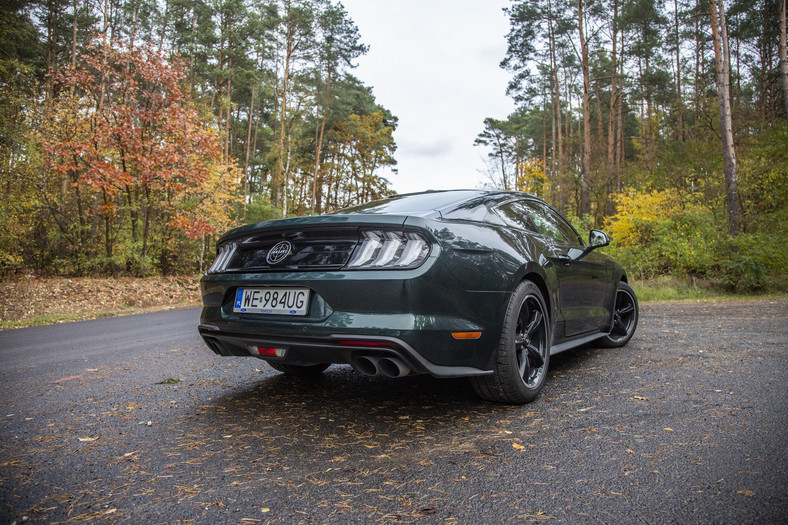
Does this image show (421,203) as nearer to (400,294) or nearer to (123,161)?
(400,294)

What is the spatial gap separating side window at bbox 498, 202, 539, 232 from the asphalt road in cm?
114

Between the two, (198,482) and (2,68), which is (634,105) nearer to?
(2,68)

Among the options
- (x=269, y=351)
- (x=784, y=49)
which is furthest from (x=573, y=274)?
(x=784, y=49)

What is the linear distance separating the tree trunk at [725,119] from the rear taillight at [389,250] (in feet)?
39.0

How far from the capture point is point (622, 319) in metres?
4.72

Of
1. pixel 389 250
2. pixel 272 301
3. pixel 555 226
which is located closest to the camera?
pixel 389 250

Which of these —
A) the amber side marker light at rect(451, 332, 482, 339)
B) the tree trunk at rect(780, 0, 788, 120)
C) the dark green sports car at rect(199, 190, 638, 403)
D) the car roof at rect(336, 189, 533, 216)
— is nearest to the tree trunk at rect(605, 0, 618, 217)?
the tree trunk at rect(780, 0, 788, 120)

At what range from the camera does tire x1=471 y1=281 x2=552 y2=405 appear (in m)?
2.54

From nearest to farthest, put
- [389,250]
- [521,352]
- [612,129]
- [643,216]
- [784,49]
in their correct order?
[389,250], [521,352], [784,49], [643,216], [612,129]

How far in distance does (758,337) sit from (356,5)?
28.0m

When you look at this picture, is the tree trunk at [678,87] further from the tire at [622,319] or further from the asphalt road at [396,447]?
the asphalt road at [396,447]

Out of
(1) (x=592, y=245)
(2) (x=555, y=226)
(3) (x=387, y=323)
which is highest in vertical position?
(2) (x=555, y=226)

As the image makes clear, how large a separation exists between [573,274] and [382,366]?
6.54 feet

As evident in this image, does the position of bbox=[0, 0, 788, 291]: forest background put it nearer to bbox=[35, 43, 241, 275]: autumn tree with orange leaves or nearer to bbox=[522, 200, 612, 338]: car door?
bbox=[35, 43, 241, 275]: autumn tree with orange leaves
